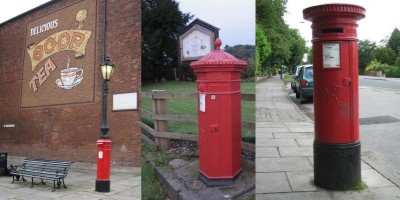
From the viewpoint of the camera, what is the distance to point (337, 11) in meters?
3.10

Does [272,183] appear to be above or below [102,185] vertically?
above

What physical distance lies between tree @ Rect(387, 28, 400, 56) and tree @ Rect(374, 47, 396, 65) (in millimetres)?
71

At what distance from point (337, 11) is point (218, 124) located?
1795mm

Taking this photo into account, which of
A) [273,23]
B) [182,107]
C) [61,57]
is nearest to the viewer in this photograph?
[182,107]

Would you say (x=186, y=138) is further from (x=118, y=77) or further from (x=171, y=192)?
(x=118, y=77)

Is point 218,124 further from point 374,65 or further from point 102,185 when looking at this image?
point 102,185

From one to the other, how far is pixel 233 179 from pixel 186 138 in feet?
1.15

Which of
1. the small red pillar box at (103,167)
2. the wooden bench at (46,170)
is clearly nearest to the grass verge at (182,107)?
the small red pillar box at (103,167)

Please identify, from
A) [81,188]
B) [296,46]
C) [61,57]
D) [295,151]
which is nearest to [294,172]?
[295,151]

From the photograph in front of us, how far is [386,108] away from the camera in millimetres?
8359

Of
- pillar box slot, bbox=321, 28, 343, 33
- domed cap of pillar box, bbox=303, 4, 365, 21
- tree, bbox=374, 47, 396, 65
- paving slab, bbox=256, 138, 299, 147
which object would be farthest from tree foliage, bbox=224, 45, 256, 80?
paving slab, bbox=256, 138, 299, 147

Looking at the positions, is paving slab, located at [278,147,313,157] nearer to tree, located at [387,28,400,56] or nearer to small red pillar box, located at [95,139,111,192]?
tree, located at [387,28,400,56]

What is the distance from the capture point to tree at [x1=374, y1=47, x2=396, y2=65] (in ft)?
11.9

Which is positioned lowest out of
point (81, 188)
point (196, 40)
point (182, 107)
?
point (81, 188)
